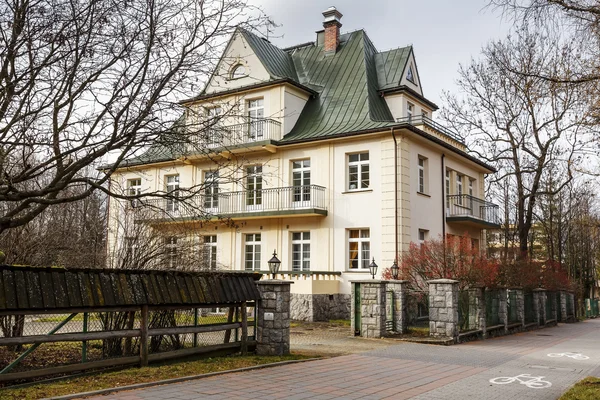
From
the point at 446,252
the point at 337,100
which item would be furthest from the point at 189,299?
the point at 337,100

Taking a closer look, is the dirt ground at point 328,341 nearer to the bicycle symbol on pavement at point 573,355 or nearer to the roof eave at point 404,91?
the bicycle symbol on pavement at point 573,355

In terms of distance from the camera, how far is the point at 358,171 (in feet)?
80.9

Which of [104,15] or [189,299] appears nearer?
[104,15]

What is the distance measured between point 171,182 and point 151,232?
16448 millimetres

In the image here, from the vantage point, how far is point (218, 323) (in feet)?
38.0

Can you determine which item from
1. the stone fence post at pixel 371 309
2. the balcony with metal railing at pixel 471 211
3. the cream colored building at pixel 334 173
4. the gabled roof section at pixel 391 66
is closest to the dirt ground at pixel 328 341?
the stone fence post at pixel 371 309

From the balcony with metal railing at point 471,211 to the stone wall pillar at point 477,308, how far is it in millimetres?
9698

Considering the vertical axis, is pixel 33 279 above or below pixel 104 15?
below

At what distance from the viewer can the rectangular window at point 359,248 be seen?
2405cm

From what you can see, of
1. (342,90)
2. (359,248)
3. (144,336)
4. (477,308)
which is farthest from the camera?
(342,90)

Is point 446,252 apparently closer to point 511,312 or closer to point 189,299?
point 511,312

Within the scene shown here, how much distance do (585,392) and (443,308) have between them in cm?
832

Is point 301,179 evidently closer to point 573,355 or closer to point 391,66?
point 391,66

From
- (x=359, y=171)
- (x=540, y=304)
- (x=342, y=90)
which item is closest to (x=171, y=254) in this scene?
(x=359, y=171)
